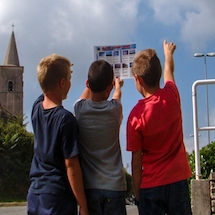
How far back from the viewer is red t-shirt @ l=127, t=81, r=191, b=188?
346 cm

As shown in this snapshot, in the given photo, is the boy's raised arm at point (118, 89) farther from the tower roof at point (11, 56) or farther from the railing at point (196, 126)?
the tower roof at point (11, 56)

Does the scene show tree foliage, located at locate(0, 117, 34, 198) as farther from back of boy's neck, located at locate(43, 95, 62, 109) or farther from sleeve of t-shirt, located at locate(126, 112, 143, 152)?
sleeve of t-shirt, located at locate(126, 112, 143, 152)

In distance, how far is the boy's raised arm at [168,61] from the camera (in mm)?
3834

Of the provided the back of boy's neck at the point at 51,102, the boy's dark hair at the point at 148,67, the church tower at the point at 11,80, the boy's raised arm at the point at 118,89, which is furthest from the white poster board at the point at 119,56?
the church tower at the point at 11,80

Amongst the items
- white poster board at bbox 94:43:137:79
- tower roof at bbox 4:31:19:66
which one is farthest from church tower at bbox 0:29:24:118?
white poster board at bbox 94:43:137:79

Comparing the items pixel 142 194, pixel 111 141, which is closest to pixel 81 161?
pixel 111 141

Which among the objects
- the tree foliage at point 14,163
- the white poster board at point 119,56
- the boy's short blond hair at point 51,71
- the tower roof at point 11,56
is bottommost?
the tree foliage at point 14,163

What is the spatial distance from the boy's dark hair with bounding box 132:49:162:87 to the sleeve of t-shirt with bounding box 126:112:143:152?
33cm

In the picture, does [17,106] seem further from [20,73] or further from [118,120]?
[118,120]

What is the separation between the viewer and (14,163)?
3941 centimetres

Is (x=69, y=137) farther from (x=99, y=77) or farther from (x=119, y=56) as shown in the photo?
(x=119, y=56)

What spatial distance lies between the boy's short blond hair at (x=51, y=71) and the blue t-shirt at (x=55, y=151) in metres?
0.21

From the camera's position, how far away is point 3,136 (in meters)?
41.4

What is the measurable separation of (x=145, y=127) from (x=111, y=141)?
0.92 ft
